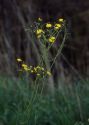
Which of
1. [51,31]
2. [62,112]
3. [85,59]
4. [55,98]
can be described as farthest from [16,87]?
[85,59]

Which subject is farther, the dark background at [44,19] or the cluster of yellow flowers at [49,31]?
the dark background at [44,19]

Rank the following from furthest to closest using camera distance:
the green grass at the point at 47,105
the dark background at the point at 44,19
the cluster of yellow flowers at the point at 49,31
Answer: the dark background at the point at 44,19 → the green grass at the point at 47,105 → the cluster of yellow flowers at the point at 49,31

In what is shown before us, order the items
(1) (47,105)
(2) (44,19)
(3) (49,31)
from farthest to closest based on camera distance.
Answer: (2) (44,19)
(1) (47,105)
(3) (49,31)

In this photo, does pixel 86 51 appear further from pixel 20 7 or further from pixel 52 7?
pixel 20 7

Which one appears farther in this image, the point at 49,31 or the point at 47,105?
the point at 47,105

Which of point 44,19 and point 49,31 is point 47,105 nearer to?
point 49,31

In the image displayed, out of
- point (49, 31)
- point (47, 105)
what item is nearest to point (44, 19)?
point (47, 105)

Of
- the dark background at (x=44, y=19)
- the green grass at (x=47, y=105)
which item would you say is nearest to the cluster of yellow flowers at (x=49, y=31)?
the green grass at (x=47, y=105)

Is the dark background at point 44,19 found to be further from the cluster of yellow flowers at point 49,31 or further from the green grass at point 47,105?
the cluster of yellow flowers at point 49,31

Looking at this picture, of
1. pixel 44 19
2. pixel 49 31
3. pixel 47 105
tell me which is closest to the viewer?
pixel 49 31

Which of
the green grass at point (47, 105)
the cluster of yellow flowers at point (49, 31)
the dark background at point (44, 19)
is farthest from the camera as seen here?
the dark background at point (44, 19)
